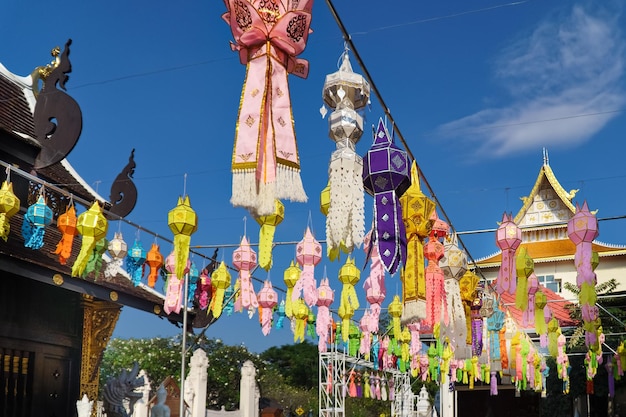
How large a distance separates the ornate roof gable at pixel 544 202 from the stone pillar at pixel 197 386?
15748 millimetres

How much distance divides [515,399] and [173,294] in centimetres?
2368

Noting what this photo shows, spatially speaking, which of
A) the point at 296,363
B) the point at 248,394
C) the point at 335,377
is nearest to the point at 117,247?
the point at 248,394

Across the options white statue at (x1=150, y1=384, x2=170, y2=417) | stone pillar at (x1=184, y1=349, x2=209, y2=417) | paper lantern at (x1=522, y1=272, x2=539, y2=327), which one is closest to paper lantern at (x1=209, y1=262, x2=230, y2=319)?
white statue at (x1=150, y1=384, x2=170, y2=417)

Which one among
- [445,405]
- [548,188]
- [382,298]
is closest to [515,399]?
[445,405]

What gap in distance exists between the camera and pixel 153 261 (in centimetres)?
1091

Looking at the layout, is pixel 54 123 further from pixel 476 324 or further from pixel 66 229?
pixel 476 324

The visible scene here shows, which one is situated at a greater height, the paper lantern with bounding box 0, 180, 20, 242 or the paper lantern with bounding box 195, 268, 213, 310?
the paper lantern with bounding box 0, 180, 20, 242

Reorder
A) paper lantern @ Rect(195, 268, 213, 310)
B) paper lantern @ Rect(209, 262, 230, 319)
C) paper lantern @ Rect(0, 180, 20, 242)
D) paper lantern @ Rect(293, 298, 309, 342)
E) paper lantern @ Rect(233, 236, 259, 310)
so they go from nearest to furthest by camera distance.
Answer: paper lantern @ Rect(0, 180, 20, 242), paper lantern @ Rect(233, 236, 259, 310), paper lantern @ Rect(209, 262, 230, 319), paper lantern @ Rect(293, 298, 309, 342), paper lantern @ Rect(195, 268, 213, 310)

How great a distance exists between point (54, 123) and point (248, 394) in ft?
38.7

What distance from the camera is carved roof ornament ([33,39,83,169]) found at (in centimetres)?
852

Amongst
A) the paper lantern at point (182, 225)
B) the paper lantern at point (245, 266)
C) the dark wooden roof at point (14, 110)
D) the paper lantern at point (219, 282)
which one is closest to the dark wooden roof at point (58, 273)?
the dark wooden roof at point (14, 110)

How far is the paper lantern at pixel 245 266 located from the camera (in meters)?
10.9

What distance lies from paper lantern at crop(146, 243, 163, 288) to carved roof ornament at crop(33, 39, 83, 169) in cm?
250

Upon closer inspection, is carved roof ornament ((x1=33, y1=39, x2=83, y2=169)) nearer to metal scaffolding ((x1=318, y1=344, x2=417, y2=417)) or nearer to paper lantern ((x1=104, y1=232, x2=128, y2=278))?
paper lantern ((x1=104, y1=232, x2=128, y2=278))
